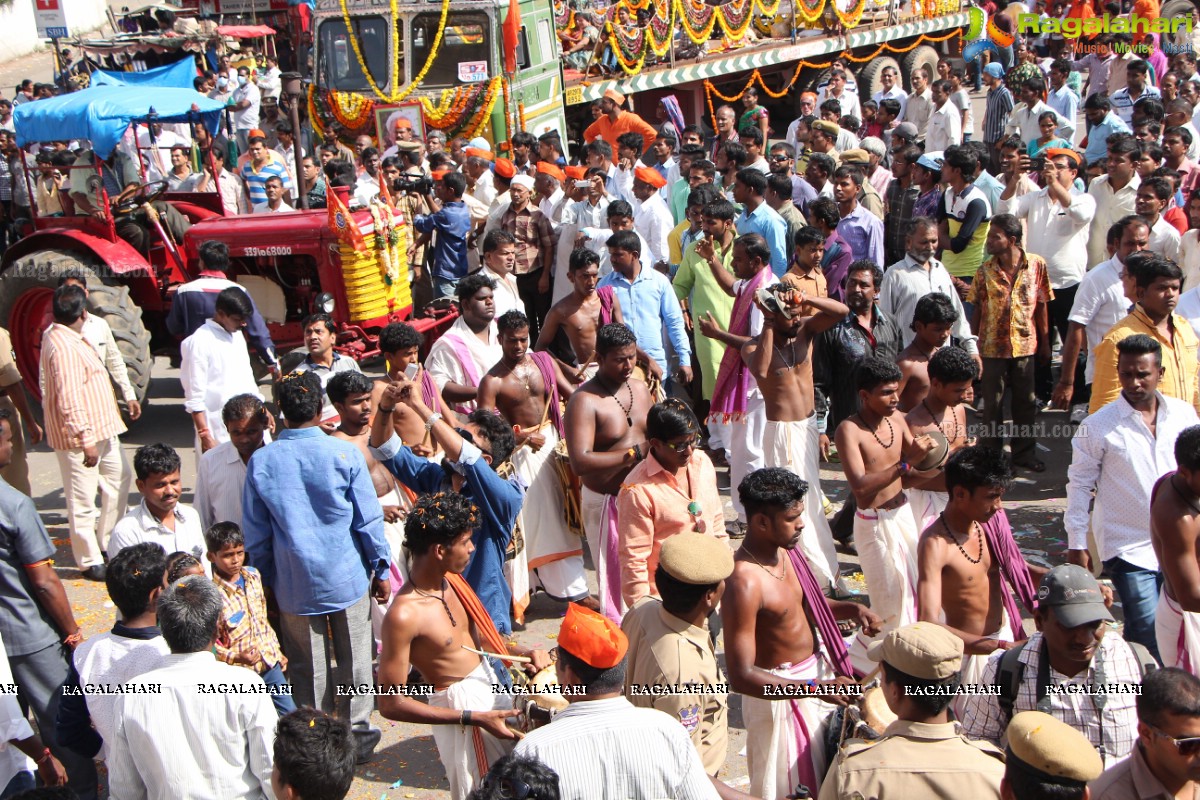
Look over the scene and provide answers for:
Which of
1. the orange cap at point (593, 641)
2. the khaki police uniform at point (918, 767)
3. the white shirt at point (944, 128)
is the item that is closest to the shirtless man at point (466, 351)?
the orange cap at point (593, 641)

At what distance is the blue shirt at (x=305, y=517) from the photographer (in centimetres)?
457

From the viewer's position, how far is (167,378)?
10.7m

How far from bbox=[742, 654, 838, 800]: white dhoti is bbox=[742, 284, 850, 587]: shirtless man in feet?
6.75

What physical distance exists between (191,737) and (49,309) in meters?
6.76

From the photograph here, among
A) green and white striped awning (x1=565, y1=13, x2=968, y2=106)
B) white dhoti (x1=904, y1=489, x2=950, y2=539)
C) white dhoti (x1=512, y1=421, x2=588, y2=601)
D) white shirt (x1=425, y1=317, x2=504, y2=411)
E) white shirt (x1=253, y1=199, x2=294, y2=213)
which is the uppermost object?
green and white striped awning (x1=565, y1=13, x2=968, y2=106)

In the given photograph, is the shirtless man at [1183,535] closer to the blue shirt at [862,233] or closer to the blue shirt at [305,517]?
the blue shirt at [305,517]

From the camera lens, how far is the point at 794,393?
594 centimetres

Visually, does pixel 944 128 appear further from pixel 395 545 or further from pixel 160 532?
pixel 160 532

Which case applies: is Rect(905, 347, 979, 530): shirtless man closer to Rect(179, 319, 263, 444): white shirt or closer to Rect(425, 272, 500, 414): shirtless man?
Rect(425, 272, 500, 414): shirtless man

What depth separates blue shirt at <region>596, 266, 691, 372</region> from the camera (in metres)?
7.25

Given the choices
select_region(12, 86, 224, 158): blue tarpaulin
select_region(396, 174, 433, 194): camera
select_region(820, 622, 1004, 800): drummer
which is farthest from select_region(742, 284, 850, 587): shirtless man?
select_region(12, 86, 224, 158): blue tarpaulin

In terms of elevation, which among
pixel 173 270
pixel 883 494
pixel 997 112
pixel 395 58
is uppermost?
pixel 395 58

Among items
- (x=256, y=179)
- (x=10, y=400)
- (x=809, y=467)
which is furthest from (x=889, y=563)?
(x=256, y=179)

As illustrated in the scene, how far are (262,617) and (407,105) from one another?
30.6ft
